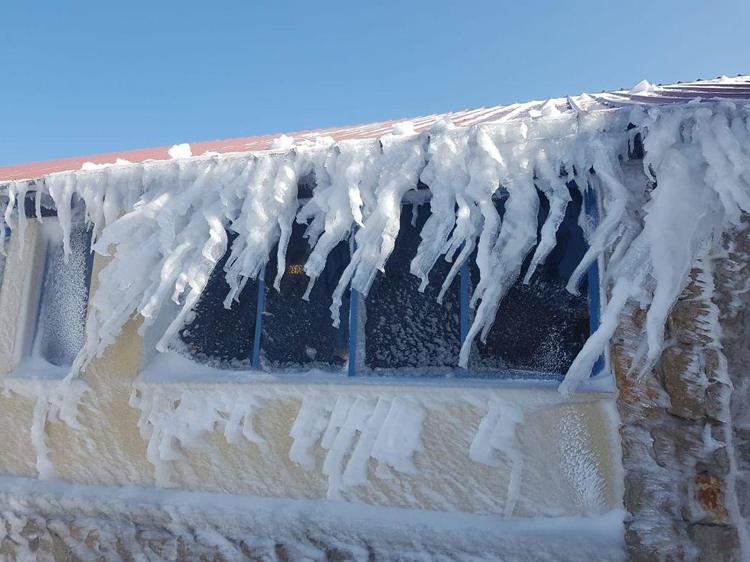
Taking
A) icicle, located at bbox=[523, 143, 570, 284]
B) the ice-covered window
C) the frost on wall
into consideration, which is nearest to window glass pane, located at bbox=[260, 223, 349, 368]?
the frost on wall

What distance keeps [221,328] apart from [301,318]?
0.60 metres

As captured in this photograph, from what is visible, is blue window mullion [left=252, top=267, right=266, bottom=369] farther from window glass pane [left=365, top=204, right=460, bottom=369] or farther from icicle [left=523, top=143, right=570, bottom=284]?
icicle [left=523, top=143, right=570, bottom=284]

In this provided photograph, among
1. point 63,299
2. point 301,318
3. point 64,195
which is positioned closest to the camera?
point 301,318

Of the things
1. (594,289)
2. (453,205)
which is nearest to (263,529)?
(453,205)

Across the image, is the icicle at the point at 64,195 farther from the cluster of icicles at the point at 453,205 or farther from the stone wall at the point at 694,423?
the stone wall at the point at 694,423

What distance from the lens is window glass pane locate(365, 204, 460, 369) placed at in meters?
3.57

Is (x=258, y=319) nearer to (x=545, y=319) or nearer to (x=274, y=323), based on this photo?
(x=274, y=323)

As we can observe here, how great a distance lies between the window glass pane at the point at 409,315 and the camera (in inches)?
140

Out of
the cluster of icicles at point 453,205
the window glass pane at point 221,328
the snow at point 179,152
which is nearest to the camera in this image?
the cluster of icicles at point 453,205

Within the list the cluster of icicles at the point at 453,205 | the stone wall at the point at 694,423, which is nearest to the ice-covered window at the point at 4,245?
the cluster of icicles at the point at 453,205

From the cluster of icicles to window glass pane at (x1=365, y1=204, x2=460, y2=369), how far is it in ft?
0.82

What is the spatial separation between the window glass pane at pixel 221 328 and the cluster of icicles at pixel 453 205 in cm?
14

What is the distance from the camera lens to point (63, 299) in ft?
15.3

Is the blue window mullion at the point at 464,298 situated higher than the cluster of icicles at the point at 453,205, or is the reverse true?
the cluster of icicles at the point at 453,205
